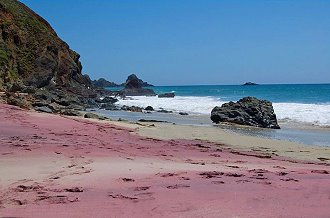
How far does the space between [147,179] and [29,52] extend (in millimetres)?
39139

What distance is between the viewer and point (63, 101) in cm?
3033

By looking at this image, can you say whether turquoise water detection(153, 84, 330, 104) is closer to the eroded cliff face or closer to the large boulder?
the eroded cliff face

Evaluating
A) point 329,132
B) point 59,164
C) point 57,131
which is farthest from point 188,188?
point 329,132

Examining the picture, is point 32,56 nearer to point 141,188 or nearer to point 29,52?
point 29,52

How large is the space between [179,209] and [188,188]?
104 centimetres

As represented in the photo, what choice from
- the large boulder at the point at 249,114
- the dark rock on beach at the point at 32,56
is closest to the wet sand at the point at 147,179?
the large boulder at the point at 249,114

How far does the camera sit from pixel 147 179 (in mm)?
6582

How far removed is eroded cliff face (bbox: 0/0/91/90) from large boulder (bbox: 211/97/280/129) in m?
20.0

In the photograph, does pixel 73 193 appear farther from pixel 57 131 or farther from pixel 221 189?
pixel 57 131

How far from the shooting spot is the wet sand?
198 inches

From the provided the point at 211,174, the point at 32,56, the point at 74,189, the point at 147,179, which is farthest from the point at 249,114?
the point at 32,56

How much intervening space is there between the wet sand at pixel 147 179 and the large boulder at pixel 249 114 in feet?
31.1

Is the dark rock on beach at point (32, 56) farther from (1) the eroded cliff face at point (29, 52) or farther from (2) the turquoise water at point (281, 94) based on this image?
(2) the turquoise water at point (281, 94)

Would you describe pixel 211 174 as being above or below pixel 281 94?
below
